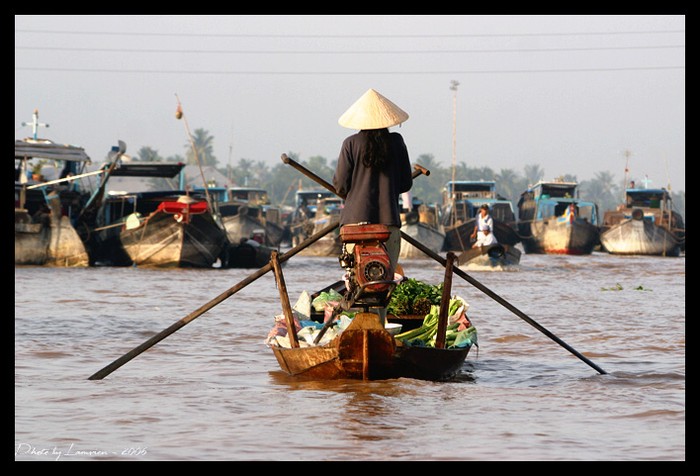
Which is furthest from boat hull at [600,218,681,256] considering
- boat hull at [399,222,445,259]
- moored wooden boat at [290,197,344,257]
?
moored wooden boat at [290,197,344,257]

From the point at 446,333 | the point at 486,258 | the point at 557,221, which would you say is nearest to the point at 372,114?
the point at 446,333

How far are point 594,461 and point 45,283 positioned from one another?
15.8 m

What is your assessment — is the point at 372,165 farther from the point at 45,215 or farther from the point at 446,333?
the point at 45,215

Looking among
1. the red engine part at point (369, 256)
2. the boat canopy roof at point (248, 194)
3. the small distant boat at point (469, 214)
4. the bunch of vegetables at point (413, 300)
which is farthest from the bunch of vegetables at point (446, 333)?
the boat canopy roof at point (248, 194)

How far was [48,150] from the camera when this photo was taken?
25750 millimetres

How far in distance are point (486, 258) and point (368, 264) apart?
59.1 feet

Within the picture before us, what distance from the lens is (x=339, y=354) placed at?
7445 millimetres

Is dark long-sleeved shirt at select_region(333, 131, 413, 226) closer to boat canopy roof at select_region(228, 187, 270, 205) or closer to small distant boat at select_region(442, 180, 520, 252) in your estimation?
small distant boat at select_region(442, 180, 520, 252)

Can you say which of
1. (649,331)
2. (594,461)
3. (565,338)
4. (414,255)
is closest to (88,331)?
(565,338)

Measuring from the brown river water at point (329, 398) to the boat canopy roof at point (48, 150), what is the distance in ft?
37.9

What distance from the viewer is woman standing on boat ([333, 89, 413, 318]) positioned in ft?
24.3

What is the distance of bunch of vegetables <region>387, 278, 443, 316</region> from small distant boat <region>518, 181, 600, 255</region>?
28673 mm
